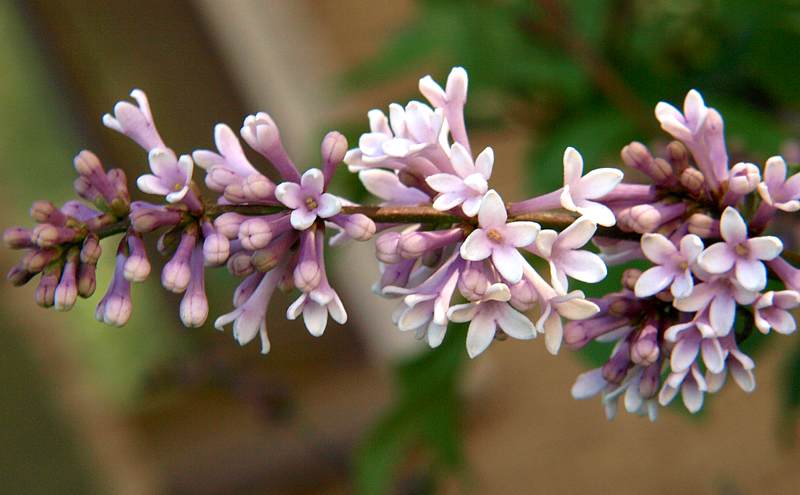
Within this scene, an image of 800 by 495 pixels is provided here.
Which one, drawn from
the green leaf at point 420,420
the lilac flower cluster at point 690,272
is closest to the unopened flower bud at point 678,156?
the lilac flower cluster at point 690,272

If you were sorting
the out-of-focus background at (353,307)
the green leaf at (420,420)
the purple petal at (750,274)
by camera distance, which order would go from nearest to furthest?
the purple petal at (750,274) → the green leaf at (420,420) → the out-of-focus background at (353,307)

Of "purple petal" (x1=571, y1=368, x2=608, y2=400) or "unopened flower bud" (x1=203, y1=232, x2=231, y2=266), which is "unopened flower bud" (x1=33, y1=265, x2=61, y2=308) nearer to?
"unopened flower bud" (x1=203, y1=232, x2=231, y2=266)

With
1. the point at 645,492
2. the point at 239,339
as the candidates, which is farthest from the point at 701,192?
the point at 645,492

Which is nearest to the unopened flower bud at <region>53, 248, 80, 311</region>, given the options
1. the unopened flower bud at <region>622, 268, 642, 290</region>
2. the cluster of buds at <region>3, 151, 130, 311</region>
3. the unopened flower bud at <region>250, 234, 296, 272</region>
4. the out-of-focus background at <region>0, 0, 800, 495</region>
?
the cluster of buds at <region>3, 151, 130, 311</region>

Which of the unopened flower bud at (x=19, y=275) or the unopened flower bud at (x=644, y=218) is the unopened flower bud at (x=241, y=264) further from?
the unopened flower bud at (x=644, y=218)

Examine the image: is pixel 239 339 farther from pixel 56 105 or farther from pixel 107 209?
pixel 56 105

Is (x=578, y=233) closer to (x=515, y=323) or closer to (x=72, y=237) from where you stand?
(x=515, y=323)

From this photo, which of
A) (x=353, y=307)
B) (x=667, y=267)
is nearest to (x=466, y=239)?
(x=667, y=267)
